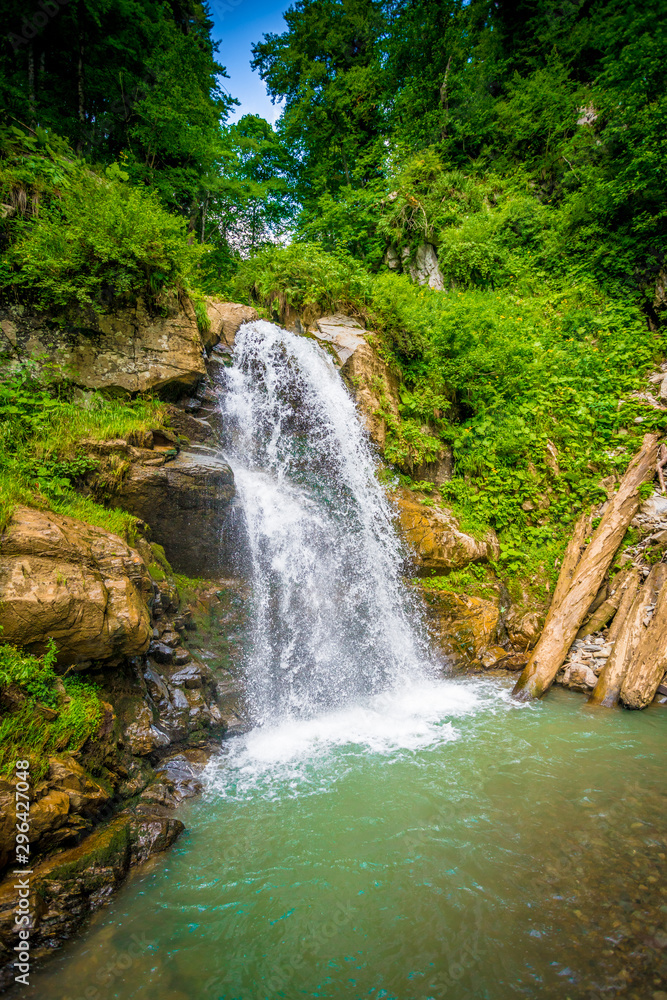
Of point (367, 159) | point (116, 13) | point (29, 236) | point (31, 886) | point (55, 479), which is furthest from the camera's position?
point (367, 159)

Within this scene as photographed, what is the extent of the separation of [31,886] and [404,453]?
7.38 metres

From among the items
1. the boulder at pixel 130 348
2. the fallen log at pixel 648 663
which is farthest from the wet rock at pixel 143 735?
the fallen log at pixel 648 663

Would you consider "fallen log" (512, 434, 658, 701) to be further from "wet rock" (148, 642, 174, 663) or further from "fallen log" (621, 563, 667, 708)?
"wet rock" (148, 642, 174, 663)

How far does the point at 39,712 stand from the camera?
322 centimetres

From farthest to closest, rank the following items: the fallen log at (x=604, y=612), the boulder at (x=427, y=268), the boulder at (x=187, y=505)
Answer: the boulder at (x=427, y=268), the fallen log at (x=604, y=612), the boulder at (x=187, y=505)

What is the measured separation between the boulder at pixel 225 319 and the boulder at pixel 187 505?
130 inches

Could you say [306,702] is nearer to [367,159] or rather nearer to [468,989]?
[468,989]

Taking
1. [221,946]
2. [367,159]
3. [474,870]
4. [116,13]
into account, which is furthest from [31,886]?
[367,159]

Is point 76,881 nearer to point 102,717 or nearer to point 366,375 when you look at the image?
point 102,717

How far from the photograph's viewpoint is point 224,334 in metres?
8.54

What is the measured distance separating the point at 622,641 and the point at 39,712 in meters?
6.78

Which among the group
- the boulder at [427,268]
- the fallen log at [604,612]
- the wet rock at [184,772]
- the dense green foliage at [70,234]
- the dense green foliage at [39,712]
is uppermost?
the boulder at [427,268]

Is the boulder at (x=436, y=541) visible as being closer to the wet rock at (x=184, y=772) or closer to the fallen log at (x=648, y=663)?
the fallen log at (x=648, y=663)

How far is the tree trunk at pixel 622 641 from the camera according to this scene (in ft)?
17.8
